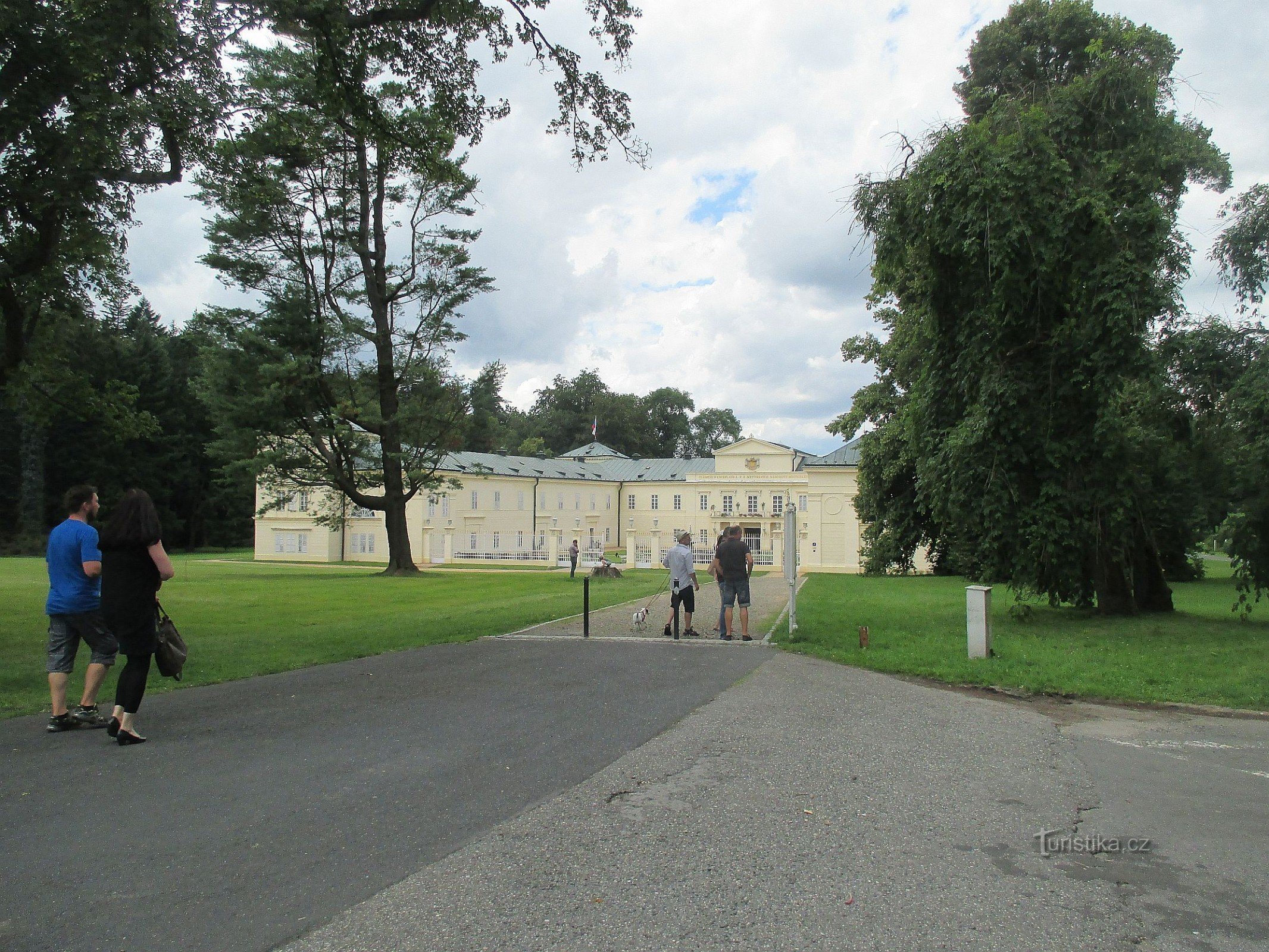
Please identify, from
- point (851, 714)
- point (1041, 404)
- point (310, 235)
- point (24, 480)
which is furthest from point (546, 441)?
point (851, 714)

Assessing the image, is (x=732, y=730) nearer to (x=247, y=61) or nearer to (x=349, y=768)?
(x=349, y=768)

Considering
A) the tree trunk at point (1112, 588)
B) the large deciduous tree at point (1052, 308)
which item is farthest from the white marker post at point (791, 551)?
the tree trunk at point (1112, 588)

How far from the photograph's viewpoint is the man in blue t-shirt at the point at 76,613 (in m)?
7.12

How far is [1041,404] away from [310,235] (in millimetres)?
31009

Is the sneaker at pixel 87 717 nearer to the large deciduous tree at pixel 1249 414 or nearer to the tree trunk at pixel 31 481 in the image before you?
the large deciduous tree at pixel 1249 414

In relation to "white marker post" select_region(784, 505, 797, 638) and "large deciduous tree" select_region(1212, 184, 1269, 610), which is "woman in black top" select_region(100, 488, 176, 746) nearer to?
"white marker post" select_region(784, 505, 797, 638)

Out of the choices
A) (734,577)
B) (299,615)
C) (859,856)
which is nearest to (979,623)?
(734,577)

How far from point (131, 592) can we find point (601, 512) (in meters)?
74.4

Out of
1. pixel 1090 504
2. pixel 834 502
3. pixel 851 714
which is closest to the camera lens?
pixel 851 714

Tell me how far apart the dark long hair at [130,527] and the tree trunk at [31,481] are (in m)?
64.4

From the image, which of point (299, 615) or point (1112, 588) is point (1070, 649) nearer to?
point (1112, 588)

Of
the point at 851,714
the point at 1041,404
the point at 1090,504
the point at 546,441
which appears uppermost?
the point at 546,441

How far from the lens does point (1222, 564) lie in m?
47.2

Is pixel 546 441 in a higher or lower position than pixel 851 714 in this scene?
higher
